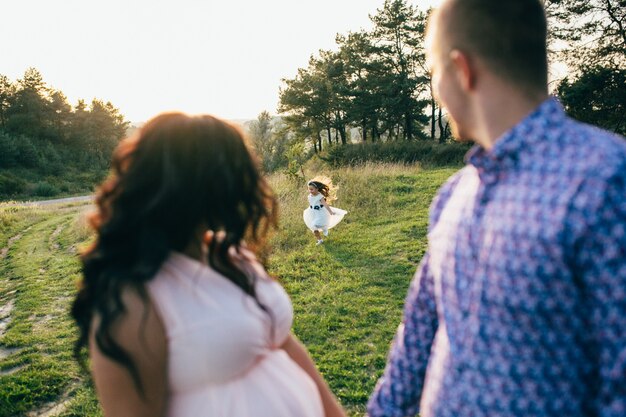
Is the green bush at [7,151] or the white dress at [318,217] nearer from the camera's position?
the white dress at [318,217]

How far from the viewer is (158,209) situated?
130 centimetres

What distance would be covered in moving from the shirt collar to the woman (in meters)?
0.84

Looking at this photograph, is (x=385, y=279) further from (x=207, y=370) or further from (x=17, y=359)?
(x=207, y=370)

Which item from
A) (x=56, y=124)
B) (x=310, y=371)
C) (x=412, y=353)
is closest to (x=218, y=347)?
(x=310, y=371)

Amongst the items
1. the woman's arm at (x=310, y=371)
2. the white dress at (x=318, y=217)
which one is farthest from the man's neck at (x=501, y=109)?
the white dress at (x=318, y=217)

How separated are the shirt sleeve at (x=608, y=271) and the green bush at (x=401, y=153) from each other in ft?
76.3

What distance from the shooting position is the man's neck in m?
1.24

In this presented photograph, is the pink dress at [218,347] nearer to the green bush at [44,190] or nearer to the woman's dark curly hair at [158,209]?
the woman's dark curly hair at [158,209]

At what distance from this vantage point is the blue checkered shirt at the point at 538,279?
97cm

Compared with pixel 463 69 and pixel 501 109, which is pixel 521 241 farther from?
pixel 463 69

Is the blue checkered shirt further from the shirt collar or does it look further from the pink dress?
→ the pink dress

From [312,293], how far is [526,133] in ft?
18.5

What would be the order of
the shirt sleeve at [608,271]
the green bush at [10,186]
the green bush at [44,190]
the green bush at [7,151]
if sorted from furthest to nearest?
the green bush at [7,151] < the green bush at [44,190] < the green bush at [10,186] < the shirt sleeve at [608,271]

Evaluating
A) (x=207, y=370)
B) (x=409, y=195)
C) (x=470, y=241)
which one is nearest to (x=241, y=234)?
(x=207, y=370)
